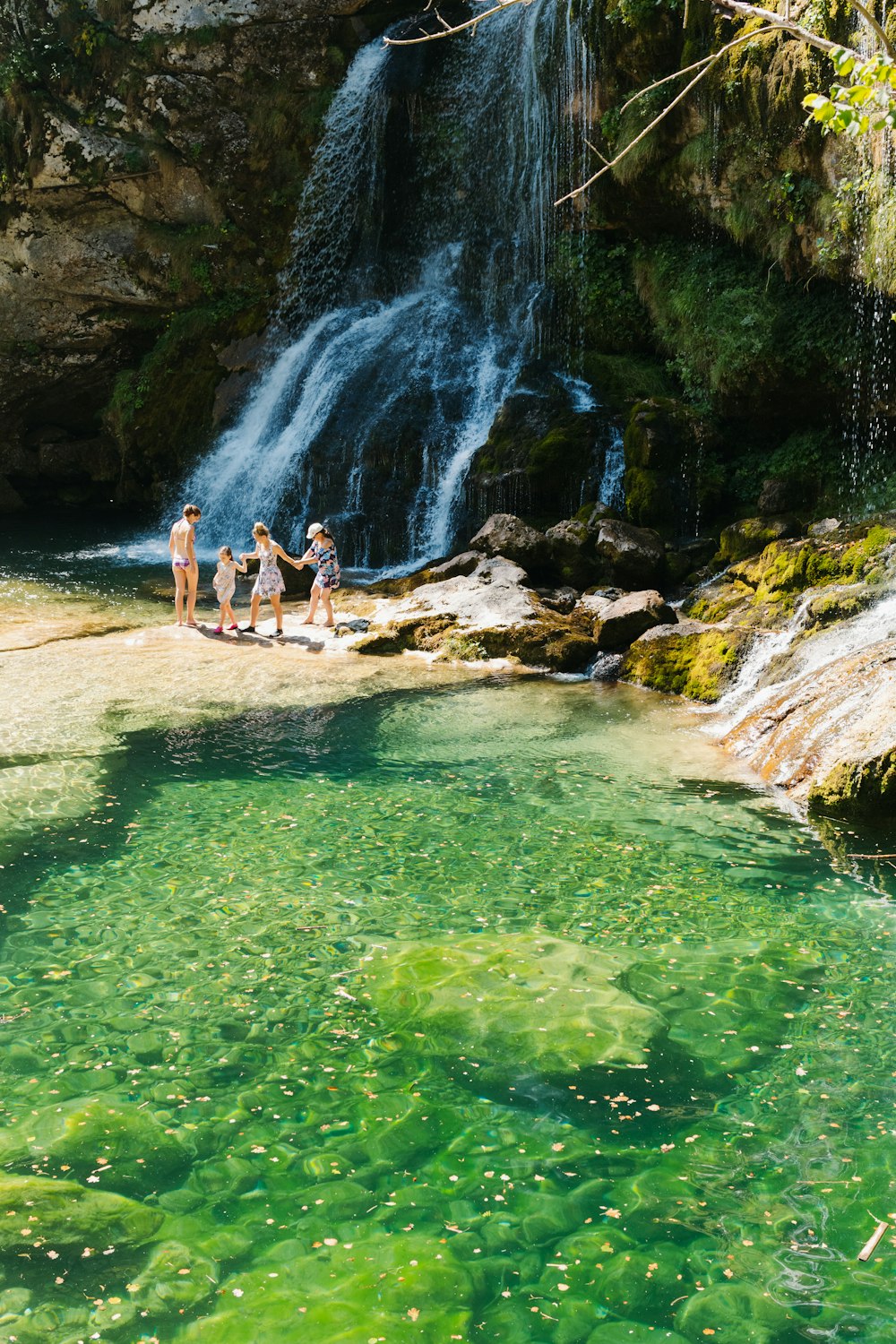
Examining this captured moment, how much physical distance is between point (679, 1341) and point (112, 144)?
24.0 m

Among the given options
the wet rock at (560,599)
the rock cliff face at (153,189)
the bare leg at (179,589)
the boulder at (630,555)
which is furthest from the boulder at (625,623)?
the rock cliff face at (153,189)

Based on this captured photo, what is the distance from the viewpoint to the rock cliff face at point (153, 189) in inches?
878

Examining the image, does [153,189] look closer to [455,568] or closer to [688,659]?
[455,568]

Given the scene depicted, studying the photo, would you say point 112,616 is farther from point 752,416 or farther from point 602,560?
point 752,416

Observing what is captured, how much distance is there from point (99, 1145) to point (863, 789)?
590cm

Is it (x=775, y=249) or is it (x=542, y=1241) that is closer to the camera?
(x=542, y=1241)

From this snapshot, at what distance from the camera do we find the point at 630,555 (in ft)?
49.5

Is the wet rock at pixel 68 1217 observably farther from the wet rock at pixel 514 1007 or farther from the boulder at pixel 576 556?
the boulder at pixel 576 556

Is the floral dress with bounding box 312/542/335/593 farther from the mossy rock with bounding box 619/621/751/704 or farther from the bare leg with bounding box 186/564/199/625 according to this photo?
the mossy rock with bounding box 619/621/751/704

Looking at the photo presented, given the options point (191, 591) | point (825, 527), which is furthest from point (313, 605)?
point (825, 527)

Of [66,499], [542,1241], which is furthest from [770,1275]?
[66,499]

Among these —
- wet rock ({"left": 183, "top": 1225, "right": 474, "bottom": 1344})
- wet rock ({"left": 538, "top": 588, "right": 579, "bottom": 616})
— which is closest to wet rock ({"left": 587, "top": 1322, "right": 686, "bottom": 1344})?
wet rock ({"left": 183, "top": 1225, "right": 474, "bottom": 1344})

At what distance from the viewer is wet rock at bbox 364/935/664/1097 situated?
5305 mm

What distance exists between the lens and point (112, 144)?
884 inches
